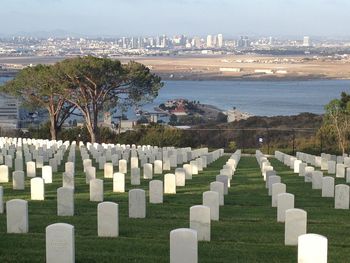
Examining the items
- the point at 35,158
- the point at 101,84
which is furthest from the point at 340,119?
the point at 35,158

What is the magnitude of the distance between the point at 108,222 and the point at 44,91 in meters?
31.9

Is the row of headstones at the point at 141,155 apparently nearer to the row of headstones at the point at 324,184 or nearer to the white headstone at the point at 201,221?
the row of headstones at the point at 324,184

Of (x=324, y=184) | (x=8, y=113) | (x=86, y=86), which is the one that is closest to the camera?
(x=324, y=184)

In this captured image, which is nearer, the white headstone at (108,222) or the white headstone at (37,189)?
the white headstone at (108,222)

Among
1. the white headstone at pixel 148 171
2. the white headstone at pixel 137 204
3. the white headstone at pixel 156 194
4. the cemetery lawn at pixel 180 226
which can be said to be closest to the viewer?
the cemetery lawn at pixel 180 226

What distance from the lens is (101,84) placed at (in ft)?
135

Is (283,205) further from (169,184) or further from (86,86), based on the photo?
(86,86)

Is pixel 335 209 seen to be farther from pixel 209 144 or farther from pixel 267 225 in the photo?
pixel 209 144

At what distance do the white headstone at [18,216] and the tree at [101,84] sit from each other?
2993 centimetres

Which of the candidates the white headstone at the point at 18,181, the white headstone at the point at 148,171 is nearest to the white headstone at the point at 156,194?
the white headstone at the point at 18,181

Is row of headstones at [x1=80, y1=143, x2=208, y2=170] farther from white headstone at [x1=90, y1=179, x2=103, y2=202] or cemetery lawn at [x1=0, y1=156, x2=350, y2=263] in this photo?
white headstone at [x1=90, y1=179, x2=103, y2=202]

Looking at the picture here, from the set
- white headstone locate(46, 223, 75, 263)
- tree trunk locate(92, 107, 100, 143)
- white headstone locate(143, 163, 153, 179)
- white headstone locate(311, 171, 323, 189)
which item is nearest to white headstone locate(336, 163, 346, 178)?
white headstone locate(311, 171, 323, 189)

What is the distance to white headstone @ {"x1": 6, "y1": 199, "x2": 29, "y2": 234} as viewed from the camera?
34.9 feet

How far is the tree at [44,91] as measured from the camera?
40969 mm
